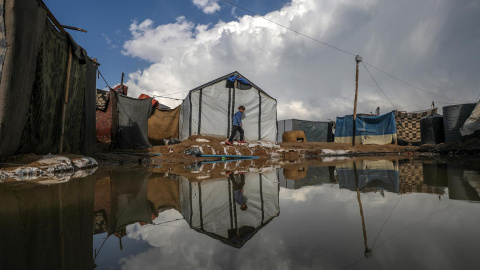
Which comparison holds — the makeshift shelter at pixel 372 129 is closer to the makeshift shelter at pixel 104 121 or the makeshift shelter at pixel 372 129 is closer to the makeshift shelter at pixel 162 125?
the makeshift shelter at pixel 162 125

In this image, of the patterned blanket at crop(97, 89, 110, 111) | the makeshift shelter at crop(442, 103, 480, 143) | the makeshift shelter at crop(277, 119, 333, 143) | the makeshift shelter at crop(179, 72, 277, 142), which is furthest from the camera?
the makeshift shelter at crop(277, 119, 333, 143)

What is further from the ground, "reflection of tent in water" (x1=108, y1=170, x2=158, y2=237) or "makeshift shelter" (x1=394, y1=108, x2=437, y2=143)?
"makeshift shelter" (x1=394, y1=108, x2=437, y2=143)

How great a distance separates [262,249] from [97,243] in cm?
73

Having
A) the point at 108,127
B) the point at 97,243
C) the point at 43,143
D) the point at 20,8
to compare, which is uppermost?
the point at 20,8

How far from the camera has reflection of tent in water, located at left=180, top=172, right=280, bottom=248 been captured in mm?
1236

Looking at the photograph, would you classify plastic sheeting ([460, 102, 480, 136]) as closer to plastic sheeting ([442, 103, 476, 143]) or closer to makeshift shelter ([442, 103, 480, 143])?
makeshift shelter ([442, 103, 480, 143])

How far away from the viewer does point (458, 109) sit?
10.1 meters

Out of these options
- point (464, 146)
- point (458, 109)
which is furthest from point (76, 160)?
point (458, 109)

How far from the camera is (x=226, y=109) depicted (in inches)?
448

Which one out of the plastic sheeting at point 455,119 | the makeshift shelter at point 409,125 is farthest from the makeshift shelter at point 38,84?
the makeshift shelter at point 409,125

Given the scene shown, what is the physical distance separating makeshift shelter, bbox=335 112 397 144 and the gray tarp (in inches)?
492

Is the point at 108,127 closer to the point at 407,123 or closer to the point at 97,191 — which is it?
the point at 97,191

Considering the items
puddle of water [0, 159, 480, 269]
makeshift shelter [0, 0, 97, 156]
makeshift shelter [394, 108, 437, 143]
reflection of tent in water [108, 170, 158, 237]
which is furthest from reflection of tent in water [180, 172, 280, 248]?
makeshift shelter [394, 108, 437, 143]

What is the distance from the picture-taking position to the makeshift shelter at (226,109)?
36.0ft
